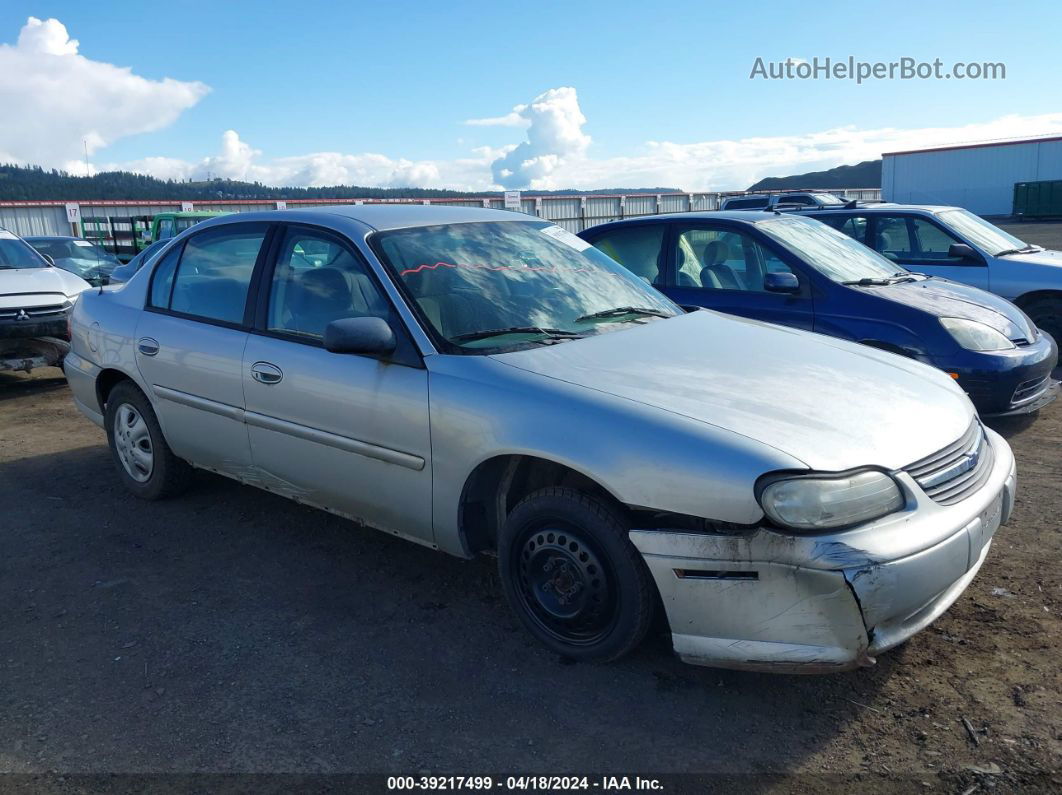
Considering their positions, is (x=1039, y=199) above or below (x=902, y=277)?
above

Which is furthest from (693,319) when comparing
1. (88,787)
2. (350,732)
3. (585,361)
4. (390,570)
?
(88,787)

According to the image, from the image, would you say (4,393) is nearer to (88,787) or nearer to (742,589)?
(88,787)

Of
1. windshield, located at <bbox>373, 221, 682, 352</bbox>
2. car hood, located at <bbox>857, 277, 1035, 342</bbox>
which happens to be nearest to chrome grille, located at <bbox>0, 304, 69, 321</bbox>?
windshield, located at <bbox>373, 221, 682, 352</bbox>

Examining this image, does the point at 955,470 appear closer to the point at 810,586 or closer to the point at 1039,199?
the point at 810,586

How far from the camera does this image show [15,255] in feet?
31.7

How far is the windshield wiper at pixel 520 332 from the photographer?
354cm

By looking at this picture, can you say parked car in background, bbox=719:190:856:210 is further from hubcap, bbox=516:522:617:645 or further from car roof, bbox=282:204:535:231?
hubcap, bbox=516:522:617:645

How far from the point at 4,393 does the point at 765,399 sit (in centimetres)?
849

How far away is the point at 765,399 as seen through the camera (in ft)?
10.1

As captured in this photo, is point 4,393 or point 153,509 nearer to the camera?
point 153,509

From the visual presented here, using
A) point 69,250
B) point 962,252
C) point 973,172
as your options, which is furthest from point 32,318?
point 973,172

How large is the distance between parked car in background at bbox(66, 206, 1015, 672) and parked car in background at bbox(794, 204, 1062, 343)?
4.70m

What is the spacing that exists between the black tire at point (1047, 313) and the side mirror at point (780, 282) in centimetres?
329

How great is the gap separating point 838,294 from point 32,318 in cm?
745
